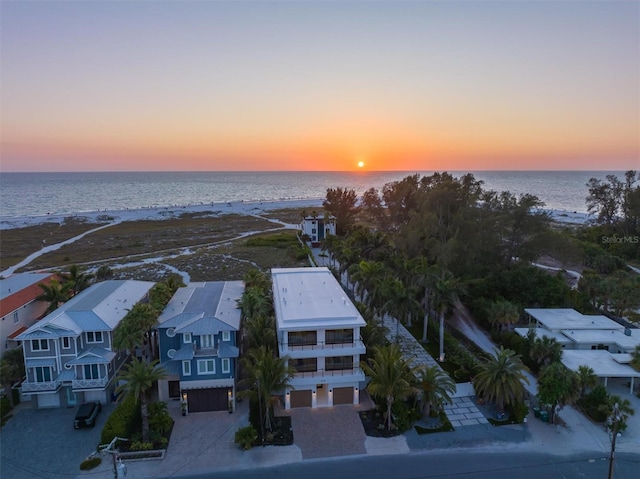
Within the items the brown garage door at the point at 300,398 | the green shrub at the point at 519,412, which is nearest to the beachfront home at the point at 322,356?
the brown garage door at the point at 300,398

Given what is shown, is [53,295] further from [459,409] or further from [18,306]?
[459,409]

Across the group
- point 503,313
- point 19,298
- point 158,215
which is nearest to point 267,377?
point 19,298

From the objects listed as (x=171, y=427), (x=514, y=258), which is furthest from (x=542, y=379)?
(x=514, y=258)

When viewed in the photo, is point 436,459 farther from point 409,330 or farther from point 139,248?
point 139,248

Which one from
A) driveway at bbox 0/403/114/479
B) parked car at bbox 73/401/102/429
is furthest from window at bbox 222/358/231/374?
parked car at bbox 73/401/102/429

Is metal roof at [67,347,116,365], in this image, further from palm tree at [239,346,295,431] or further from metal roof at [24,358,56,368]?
palm tree at [239,346,295,431]
